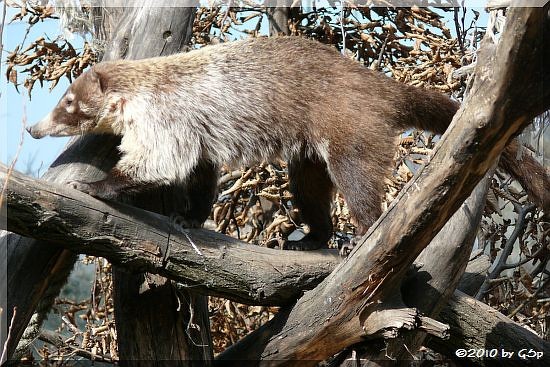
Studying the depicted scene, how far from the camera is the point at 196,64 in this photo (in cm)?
463

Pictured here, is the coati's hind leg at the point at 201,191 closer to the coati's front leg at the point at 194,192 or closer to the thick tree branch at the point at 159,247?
the coati's front leg at the point at 194,192

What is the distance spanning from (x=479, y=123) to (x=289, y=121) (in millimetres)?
1726

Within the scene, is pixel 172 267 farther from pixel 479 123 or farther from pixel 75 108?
pixel 479 123

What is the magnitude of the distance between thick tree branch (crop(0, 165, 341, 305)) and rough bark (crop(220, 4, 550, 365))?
0.76ft

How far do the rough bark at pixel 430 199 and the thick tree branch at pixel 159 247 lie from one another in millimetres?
232

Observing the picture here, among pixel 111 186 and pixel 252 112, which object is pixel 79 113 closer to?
pixel 111 186

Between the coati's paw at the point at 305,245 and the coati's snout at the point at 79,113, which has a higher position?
the coati's snout at the point at 79,113

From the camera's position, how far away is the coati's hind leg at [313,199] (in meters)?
4.94

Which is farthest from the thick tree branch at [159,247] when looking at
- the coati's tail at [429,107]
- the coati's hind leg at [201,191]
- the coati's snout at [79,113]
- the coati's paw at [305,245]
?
the coati's tail at [429,107]

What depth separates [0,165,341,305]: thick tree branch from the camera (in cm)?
346

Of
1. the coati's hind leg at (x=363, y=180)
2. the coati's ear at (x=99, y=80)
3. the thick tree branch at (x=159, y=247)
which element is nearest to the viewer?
the thick tree branch at (x=159, y=247)

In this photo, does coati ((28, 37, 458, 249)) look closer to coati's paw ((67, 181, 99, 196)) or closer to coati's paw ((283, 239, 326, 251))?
coati's paw ((67, 181, 99, 196))

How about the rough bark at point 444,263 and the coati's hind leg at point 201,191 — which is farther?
the coati's hind leg at point 201,191

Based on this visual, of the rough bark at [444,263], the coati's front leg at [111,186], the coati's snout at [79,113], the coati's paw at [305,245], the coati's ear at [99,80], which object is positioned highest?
the coati's ear at [99,80]
